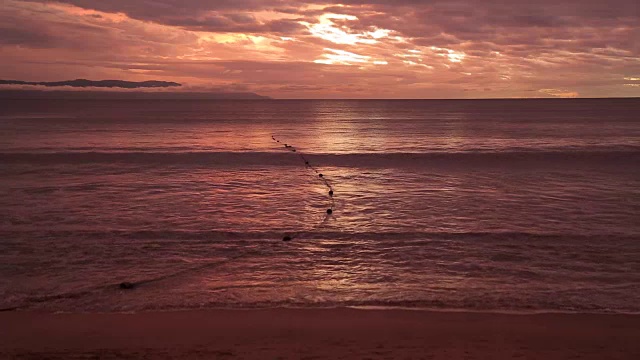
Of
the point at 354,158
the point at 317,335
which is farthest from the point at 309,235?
the point at 354,158

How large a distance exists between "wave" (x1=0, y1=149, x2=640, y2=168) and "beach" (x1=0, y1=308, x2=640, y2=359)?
62.8ft

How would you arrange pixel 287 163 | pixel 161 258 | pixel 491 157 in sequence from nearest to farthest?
pixel 161 258
pixel 287 163
pixel 491 157

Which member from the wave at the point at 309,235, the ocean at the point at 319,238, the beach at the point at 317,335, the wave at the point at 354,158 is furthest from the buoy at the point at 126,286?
the wave at the point at 354,158

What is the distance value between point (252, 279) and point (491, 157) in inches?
940

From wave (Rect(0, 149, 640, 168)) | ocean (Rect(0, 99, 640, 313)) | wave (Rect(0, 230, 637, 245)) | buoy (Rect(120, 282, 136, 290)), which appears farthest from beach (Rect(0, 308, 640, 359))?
wave (Rect(0, 149, 640, 168))

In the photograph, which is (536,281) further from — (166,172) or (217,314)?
(166,172)

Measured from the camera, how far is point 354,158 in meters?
29.7

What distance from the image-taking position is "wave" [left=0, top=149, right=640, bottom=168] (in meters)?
26.7

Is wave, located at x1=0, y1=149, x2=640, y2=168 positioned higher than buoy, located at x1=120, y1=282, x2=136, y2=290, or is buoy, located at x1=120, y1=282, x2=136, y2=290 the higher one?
wave, located at x1=0, y1=149, x2=640, y2=168

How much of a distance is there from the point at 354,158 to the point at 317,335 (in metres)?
23.4

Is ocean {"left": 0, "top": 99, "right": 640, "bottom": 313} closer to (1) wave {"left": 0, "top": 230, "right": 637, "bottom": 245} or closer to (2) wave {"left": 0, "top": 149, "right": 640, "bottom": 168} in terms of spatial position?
(1) wave {"left": 0, "top": 230, "right": 637, "bottom": 245}

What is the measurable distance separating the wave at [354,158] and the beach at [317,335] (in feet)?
62.8

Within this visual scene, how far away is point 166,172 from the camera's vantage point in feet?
75.6

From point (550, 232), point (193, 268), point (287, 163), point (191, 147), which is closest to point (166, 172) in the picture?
point (287, 163)
